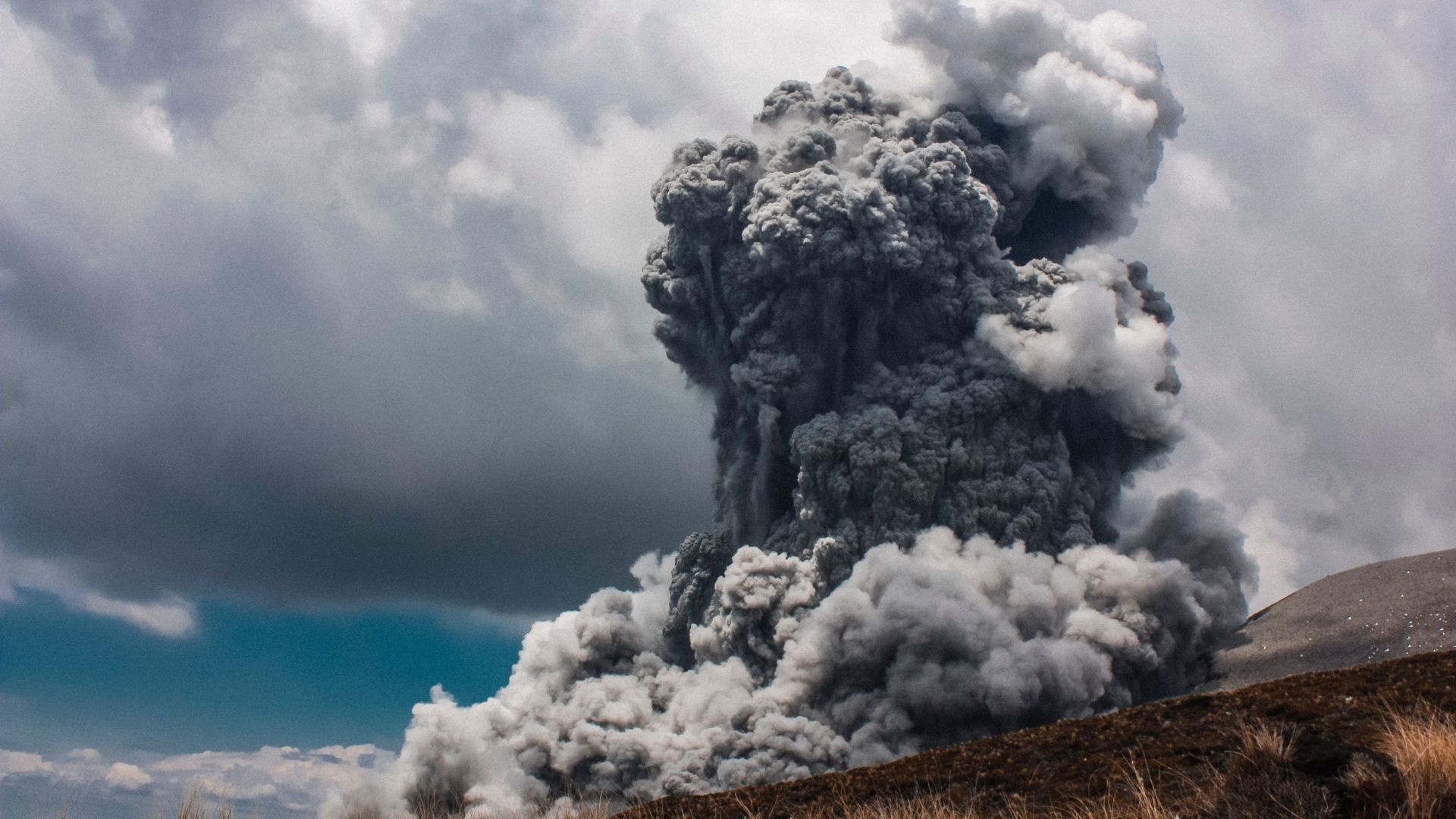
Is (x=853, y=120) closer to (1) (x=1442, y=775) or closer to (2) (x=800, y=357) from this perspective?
(2) (x=800, y=357)

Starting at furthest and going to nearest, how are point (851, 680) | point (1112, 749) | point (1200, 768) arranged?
point (851, 680)
point (1112, 749)
point (1200, 768)

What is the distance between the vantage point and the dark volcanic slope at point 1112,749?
14.3 metres

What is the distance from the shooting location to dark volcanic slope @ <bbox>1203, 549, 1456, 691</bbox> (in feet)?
203

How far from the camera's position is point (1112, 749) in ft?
51.3

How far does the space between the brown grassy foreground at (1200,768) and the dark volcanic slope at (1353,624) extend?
50285 mm

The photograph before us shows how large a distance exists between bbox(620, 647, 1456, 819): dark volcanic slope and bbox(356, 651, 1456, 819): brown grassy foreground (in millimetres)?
34

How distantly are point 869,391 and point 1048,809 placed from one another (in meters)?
57.5

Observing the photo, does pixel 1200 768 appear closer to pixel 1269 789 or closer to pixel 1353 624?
pixel 1269 789

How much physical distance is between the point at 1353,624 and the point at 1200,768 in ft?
199

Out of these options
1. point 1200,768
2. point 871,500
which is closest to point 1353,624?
point 871,500

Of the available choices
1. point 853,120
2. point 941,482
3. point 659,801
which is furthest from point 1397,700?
point 853,120

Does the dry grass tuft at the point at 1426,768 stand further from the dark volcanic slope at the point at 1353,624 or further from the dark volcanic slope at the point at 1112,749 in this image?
the dark volcanic slope at the point at 1353,624

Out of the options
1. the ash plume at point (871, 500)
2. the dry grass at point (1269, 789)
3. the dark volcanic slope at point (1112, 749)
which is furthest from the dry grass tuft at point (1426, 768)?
the ash plume at point (871, 500)

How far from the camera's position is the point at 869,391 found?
70125 millimetres
